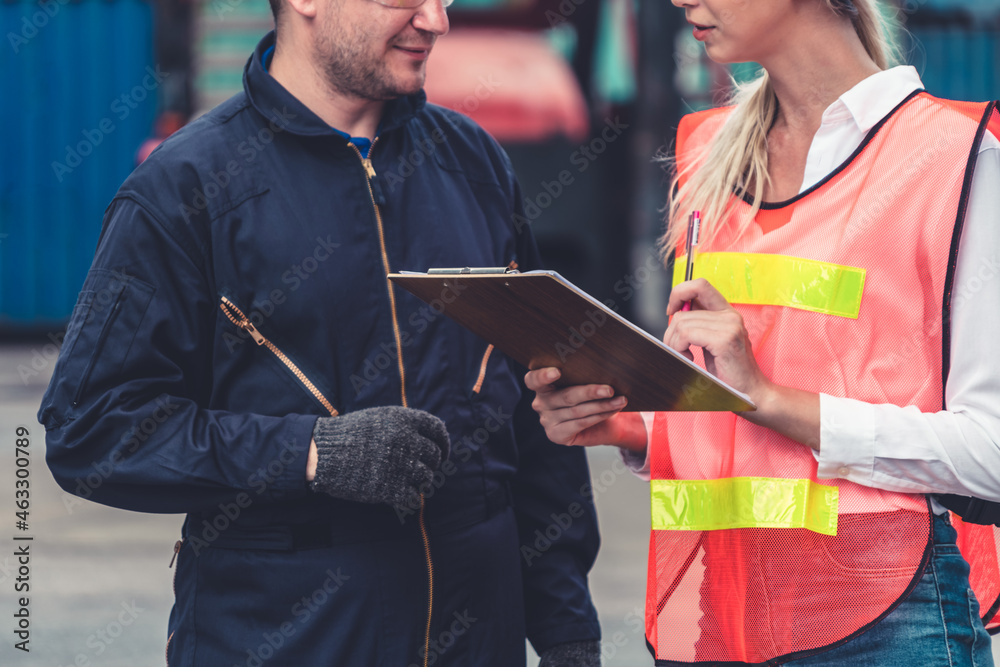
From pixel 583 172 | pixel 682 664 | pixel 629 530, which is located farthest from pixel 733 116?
pixel 583 172

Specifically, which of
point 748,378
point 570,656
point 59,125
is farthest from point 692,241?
point 59,125

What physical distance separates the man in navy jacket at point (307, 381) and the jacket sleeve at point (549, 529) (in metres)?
0.11

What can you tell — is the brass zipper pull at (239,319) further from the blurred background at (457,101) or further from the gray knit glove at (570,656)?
the blurred background at (457,101)

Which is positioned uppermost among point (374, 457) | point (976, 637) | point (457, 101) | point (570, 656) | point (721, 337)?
point (721, 337)

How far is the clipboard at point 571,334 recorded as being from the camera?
1627 millimetres

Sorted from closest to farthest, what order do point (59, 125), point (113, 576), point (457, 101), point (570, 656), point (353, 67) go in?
point (353, 67)
point (570, 656)
point (113, 576)
point (457, 101)
point (59, 125)

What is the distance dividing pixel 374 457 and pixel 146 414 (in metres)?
0.39

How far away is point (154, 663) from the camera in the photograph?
4.49m

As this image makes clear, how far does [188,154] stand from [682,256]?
88cm

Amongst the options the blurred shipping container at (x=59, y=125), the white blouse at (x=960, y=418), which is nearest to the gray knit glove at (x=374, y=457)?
the white blouse at (x=960, y=418)

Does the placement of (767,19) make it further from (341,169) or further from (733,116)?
(341,169)

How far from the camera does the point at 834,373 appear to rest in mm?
1823

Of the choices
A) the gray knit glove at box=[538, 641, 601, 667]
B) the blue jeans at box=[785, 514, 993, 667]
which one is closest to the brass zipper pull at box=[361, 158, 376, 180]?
the gray knit glove at box=[538, 641, 601, 667]

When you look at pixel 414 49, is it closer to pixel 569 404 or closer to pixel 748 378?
pixel 569 404
